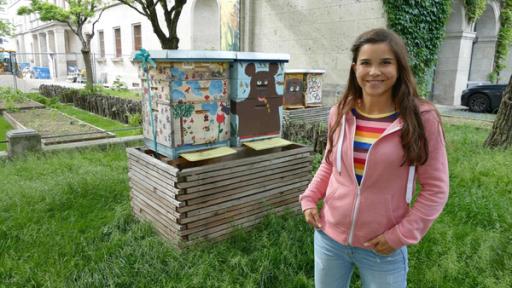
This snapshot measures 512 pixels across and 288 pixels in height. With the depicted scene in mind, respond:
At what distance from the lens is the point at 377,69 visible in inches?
65.5

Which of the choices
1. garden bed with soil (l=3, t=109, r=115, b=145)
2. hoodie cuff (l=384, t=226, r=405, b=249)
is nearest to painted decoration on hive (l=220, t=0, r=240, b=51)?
garden bed with soil (l=3, t=109, r=115, b=145)

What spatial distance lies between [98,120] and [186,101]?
26.5 ft

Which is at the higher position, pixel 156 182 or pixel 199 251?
pixel 156 182

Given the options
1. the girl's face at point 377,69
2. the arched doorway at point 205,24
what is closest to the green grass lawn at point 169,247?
the girl's face at point 377,69

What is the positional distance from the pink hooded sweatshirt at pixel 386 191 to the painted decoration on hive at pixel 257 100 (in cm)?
185

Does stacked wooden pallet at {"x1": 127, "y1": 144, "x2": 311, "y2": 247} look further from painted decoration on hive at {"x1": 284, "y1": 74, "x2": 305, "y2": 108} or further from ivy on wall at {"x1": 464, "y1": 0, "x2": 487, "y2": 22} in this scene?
ivy on wall at {"x1": 464, "y1": 0, "x2": 487, "y2": 22}

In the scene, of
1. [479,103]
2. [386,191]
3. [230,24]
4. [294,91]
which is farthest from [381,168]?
[230,24]

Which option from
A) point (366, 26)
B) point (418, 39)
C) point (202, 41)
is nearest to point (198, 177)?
point (366, 26)

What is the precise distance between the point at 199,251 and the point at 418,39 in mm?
9739

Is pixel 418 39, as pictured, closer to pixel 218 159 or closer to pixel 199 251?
pixel 218 159

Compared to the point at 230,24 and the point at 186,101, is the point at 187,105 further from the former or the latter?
the point at 230,24

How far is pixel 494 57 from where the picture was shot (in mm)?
15383

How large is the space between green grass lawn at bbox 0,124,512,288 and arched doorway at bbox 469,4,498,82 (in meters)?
12.9

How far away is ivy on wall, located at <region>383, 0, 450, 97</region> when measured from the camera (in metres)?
9.73
